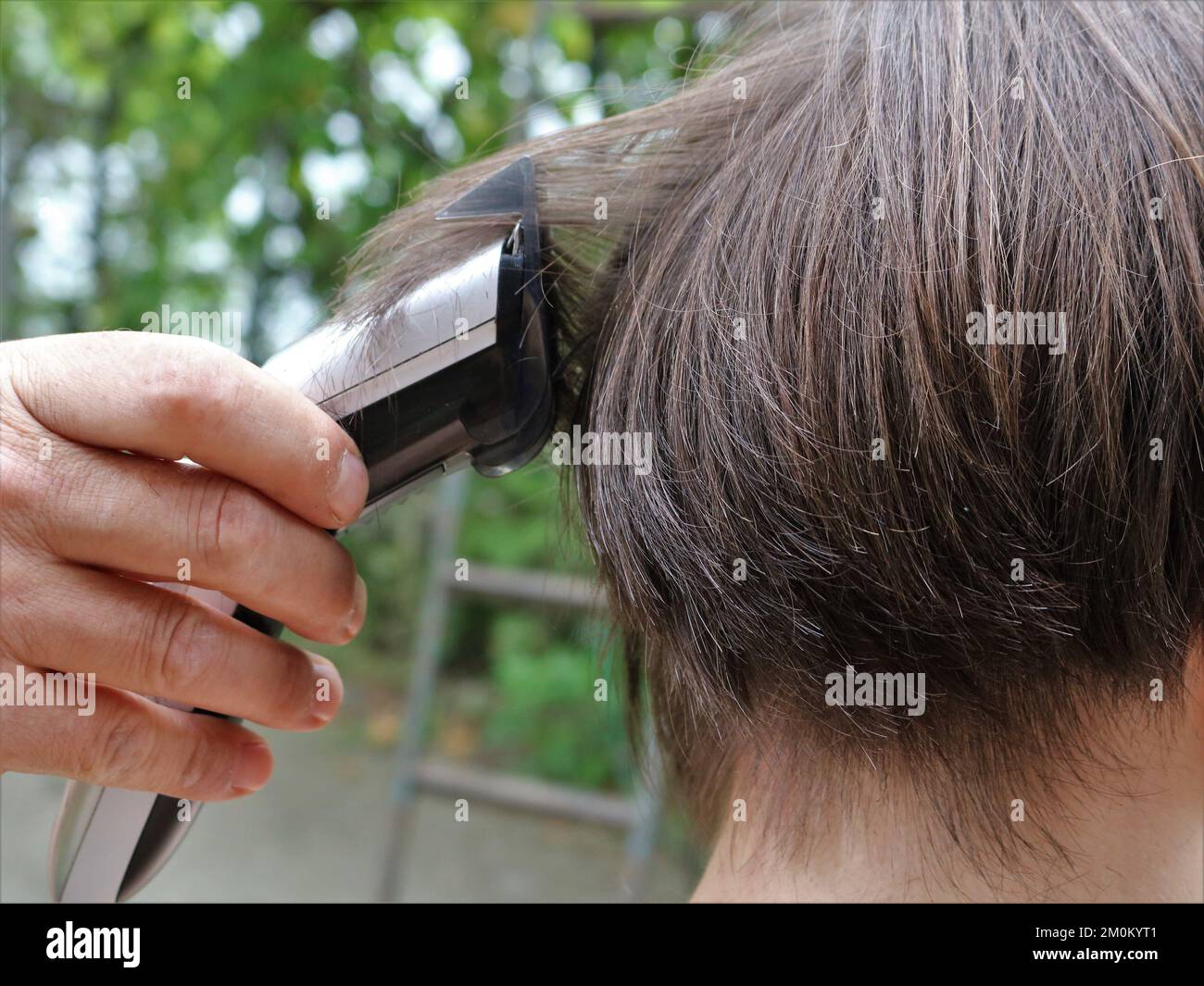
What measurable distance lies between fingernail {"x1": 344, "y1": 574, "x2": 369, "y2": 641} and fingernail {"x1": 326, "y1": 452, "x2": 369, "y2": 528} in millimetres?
73

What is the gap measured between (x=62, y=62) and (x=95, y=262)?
A: 864mm

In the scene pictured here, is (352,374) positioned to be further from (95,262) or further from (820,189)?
(95,262)

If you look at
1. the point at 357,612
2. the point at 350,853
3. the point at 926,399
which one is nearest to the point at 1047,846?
the point at 926,399

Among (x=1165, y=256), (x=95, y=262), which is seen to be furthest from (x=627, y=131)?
(x=95, y=262)

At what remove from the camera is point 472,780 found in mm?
2289

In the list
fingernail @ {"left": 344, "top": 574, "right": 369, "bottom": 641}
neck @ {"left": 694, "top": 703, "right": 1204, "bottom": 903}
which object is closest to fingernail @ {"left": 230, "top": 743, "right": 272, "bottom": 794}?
fingernail @ {"left": 344, "top": 574, "right": 369, "bottom": 641}

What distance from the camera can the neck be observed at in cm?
74

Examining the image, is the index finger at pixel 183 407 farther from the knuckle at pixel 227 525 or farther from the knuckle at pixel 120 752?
the knuckle at pixel 120 752

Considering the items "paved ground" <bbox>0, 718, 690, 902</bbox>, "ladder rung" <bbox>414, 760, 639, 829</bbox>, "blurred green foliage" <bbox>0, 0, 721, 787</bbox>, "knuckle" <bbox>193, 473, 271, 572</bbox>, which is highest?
"blurred green foliage" <bbox>0, 0, 721, 787</bbox>

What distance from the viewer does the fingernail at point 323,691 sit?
80 cm

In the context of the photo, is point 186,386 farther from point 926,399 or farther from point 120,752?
point 926,399

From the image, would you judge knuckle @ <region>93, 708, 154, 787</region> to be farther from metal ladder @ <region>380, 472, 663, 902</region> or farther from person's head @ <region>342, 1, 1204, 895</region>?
metal ladder @ <region>380, 472, 663, 902</region>

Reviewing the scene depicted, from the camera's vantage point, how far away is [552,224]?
2.54ft

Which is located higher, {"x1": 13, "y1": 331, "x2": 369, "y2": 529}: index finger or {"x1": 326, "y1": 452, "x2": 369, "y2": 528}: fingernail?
{"x1": 13, "y1": 331, "x2": 369, "y2": 529}: index finger
